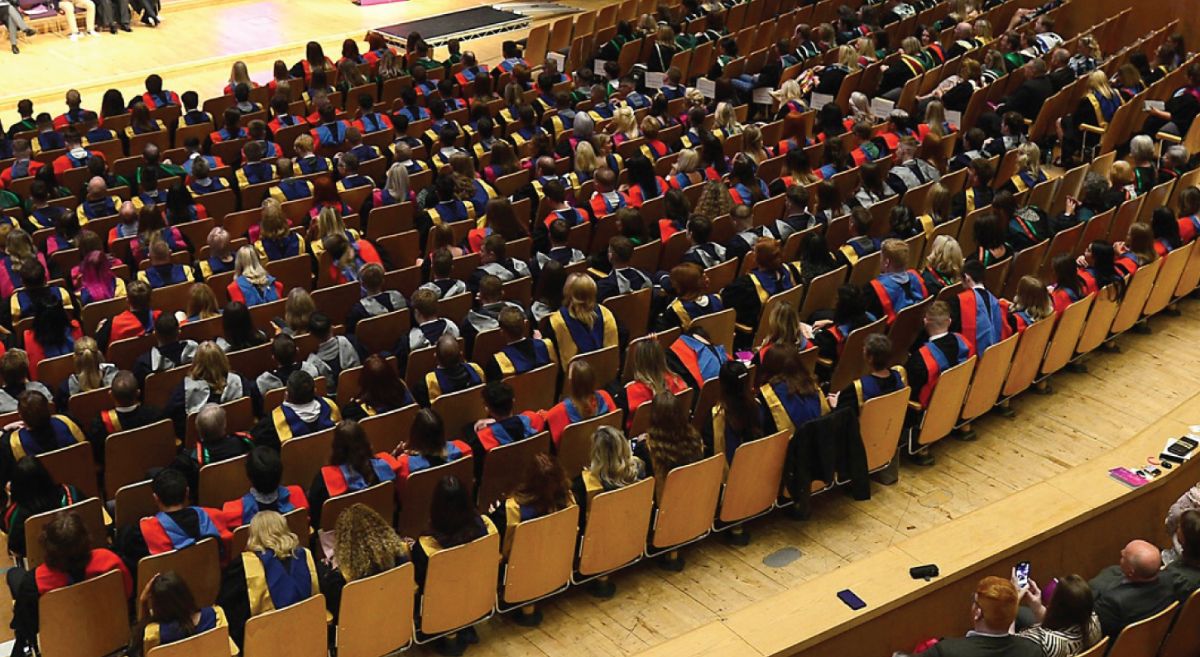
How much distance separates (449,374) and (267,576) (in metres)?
1.56

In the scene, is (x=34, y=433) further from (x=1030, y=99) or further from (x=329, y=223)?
(x=1030, y=99)

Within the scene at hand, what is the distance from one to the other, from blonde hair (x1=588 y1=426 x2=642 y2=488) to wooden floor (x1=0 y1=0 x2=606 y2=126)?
30.0 ft

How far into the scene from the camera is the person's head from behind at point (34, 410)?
5289mm

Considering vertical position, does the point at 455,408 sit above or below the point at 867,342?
below

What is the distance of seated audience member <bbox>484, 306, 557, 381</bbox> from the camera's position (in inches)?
240

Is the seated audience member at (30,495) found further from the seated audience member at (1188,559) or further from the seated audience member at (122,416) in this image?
the seated audience member at (1188,559)

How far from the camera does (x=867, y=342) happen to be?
19.0ft

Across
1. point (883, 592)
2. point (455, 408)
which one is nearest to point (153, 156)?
point (455, 408)

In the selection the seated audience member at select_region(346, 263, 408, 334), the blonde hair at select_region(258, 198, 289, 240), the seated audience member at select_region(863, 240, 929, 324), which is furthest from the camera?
the blonde hair at select_region(258, 198, 289, 240)

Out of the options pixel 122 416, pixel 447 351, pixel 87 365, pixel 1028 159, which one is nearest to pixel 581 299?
pixel 447 351

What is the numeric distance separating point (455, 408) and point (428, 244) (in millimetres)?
2370

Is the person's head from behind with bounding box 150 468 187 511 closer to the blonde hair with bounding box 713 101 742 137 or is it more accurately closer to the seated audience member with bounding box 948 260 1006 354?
the seated audience member with bounding box 948 260 1006 354

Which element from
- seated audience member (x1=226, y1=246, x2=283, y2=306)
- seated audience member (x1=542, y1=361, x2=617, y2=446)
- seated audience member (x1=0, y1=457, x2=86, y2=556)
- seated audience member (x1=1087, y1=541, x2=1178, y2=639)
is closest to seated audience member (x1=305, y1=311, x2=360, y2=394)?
seated audience member (x1=226, y1=246, x2=283, y2=306)

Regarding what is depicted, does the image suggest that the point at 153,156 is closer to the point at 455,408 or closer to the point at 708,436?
the point at 455,408
